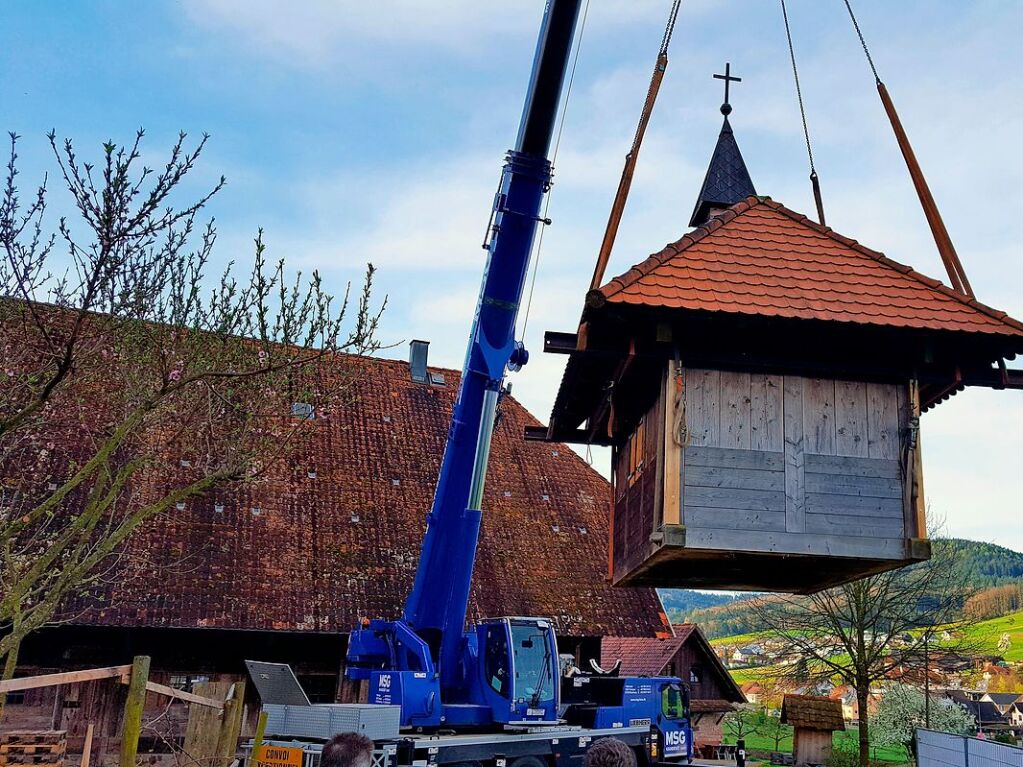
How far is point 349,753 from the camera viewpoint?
4.41m

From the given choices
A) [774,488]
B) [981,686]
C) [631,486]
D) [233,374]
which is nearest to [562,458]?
[631,486]

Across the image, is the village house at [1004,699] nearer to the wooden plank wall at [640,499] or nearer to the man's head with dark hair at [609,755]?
the wooden plank wall at [640,499]

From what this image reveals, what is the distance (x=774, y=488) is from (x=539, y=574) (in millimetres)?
13392

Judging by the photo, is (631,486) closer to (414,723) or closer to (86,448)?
(414,723)

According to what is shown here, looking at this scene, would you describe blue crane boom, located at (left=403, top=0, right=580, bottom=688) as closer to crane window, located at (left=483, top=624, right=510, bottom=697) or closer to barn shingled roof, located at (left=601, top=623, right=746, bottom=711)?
crane window, located at (left=483, top=624, right=510, bottom=697)

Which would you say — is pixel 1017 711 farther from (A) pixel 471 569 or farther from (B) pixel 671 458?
(B) pixel 671 458

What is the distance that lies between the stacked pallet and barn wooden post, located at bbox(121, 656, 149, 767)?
977 centimetres

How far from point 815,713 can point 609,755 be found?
27.1 metres

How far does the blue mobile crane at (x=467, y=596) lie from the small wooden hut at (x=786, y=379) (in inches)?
155

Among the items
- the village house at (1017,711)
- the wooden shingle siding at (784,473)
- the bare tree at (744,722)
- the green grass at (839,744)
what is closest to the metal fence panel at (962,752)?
the wooden shingle siding at (784,473)

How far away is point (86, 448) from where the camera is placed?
19.6m

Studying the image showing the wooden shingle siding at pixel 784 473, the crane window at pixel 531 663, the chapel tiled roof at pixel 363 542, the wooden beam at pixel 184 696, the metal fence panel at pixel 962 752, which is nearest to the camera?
the wooden shingle siding at pixel 784 473

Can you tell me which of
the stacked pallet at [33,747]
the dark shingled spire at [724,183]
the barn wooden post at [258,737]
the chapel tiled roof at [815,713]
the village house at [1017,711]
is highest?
the dark shingled spire at [724,183]

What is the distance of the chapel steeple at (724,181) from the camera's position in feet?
38.9
